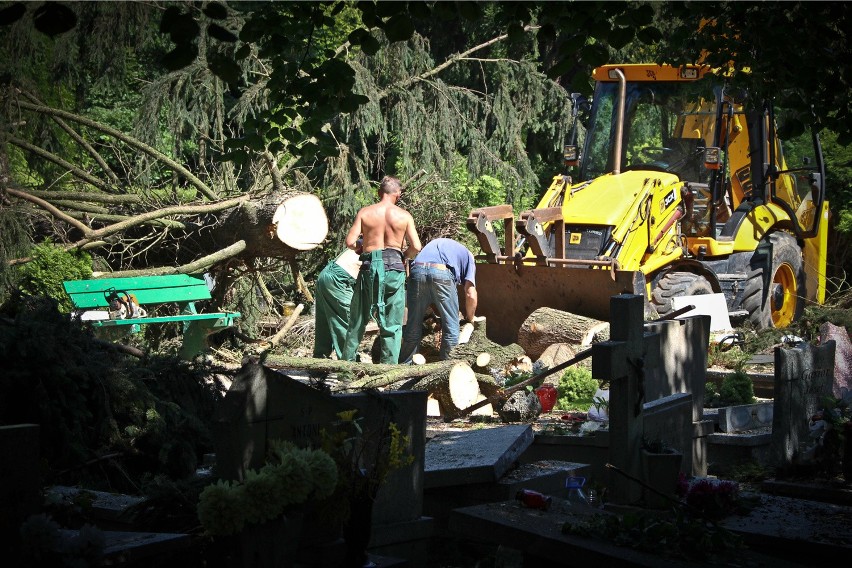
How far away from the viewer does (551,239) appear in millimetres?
12297

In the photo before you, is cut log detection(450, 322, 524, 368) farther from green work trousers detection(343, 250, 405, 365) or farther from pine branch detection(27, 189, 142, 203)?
pine branch detection(27, 189, 142, 203)

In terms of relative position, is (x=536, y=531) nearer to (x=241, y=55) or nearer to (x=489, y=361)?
(x=241, y=55)

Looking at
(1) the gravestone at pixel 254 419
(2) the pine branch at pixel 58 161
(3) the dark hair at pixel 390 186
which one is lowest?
(1) the gravestone at pixel 254 419

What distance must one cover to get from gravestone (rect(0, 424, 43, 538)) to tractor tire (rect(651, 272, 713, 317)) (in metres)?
8.81

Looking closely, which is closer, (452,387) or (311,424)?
(311,424)

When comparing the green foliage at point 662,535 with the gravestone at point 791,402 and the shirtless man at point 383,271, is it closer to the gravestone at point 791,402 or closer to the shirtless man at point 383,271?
the gravestone at point 791,402

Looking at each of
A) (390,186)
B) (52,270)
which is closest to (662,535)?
(390,186)

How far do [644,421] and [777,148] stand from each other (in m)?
8.26

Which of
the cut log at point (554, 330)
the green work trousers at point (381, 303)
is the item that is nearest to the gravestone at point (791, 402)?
the cut log at point (554, 330)

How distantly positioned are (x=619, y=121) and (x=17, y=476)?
33.7 feet

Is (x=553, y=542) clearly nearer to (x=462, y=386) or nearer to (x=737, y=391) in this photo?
(x=737, y=391)

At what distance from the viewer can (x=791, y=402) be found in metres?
6.66

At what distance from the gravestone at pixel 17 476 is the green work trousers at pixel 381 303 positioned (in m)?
7.25

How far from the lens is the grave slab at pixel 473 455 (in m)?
5.49
